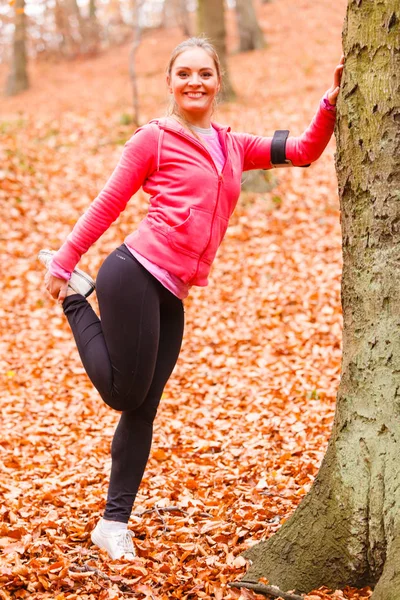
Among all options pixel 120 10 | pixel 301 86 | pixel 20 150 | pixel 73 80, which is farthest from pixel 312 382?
pixel 120 10

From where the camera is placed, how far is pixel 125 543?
3.09 m

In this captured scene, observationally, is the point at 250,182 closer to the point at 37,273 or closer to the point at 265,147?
the point at 37,273

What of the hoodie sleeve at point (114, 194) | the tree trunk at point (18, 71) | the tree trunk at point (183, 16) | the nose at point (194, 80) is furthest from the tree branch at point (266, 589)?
the tree trunk at point (18, 71)

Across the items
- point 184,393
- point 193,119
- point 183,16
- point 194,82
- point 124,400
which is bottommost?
point 184,393

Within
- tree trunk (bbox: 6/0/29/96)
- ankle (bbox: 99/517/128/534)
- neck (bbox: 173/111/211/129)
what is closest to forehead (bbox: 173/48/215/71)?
neck (bbox: 173/111/211/129)

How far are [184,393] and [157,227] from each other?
10.7ft

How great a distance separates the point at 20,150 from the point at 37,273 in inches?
161

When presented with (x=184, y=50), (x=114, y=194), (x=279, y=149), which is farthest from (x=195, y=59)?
(x=114, y=194)

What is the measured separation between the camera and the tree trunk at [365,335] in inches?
99.3

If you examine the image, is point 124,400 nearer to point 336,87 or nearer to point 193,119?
point 193,119

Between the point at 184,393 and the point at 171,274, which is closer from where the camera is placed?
the point at 171,274

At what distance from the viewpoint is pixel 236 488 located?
3.91 m

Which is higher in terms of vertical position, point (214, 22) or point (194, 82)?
point (214, 22)

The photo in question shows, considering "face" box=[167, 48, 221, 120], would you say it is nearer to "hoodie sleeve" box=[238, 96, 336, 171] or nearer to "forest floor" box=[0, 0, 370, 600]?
"hoodie sleeve" box=[238, 96, 336, 171]
